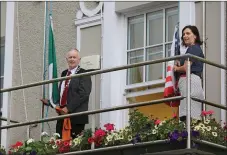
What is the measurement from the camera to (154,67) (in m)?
17.6

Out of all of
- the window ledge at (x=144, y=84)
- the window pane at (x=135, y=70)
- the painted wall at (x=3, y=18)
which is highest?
the painted wall at (x=3, y=18)

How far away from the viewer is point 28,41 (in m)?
19.5

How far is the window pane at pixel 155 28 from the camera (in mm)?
17766

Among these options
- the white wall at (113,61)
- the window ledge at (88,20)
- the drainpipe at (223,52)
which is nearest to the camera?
the drainpipe at (223,52)

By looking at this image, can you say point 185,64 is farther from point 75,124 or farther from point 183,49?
point 75,124

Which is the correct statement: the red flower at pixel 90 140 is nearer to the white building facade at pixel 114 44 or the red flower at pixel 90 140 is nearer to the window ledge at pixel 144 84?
the white building facade at pixel 114 44

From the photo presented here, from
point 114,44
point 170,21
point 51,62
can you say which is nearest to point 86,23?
point 114,44

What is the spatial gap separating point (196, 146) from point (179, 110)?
70cm

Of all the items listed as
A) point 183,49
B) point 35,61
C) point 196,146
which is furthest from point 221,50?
point 35,61

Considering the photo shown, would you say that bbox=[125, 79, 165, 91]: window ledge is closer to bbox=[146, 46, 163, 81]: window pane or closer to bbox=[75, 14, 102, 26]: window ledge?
bbox=[146, 46, 163, 81]: window pane

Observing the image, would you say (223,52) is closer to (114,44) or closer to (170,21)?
(170,21)

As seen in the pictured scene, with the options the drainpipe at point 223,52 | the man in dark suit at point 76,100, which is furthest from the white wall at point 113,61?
the drainpipe at point 223,52

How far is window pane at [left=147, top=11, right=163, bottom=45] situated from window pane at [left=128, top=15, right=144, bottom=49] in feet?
0.39

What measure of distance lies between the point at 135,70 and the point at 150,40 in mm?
493
